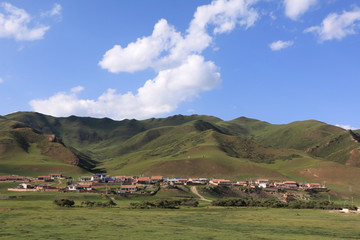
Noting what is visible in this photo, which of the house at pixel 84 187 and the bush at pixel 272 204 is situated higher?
the house at pixel 84 187

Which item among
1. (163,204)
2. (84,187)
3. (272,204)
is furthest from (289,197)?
(84,187)

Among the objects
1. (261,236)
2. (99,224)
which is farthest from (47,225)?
(261,236)

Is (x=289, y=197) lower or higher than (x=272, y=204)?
lower

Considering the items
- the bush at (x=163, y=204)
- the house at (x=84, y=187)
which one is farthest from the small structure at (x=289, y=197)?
the house at (x=84, y=187)

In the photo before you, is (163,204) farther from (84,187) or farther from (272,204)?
(84,187)

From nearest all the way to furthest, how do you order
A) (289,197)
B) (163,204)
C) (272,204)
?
(163,204)
(272,204)
(289,197)

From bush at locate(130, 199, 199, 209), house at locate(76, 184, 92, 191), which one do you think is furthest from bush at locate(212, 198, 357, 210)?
house at locate(76, 184, 92, 191)

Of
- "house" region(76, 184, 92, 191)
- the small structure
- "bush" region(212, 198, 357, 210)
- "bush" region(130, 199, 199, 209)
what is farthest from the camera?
the small structure

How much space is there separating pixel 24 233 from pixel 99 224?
15.6 m

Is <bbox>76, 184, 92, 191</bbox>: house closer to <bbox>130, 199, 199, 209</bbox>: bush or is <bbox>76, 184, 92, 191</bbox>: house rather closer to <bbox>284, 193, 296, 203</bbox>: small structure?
<bbox>130, 199, 199, 209</bbox>: bush

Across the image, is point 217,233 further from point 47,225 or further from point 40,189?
point 40,189

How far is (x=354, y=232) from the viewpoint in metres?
67.8

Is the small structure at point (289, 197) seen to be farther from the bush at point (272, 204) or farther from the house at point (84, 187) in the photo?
the house at point (84, 187)

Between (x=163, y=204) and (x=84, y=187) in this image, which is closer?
(x=163, y=204)
